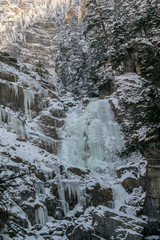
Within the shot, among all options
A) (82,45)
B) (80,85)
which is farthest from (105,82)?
(82,45)

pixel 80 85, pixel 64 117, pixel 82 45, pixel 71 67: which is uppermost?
pixel 82 45

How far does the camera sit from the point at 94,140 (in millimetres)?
22500

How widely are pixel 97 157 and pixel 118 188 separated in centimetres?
394

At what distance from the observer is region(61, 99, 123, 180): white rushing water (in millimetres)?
21234

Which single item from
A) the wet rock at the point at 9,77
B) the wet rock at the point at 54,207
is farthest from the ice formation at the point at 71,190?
the wet rock at the point at 9,77

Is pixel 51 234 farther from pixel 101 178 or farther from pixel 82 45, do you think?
pixel 82 45

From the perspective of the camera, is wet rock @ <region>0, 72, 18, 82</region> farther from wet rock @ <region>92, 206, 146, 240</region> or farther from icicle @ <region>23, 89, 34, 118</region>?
wet rock @ <region>92, 206, 146, 240</region>

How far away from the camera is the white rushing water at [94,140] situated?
21234mm

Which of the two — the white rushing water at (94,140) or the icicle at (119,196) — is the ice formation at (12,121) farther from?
the icicle at (119,196)

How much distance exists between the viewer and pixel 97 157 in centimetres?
2167

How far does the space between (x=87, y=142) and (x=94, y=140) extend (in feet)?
2.31

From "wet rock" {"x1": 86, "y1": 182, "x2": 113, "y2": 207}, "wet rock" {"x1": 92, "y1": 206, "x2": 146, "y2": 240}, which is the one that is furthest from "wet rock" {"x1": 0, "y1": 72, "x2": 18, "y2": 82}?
"wet rock" {"x1": 92, "y1": 206, "x2": 146, "y2": 240}

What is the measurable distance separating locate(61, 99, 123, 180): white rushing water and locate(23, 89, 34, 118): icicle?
360 cm

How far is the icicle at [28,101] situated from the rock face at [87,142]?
96mm
